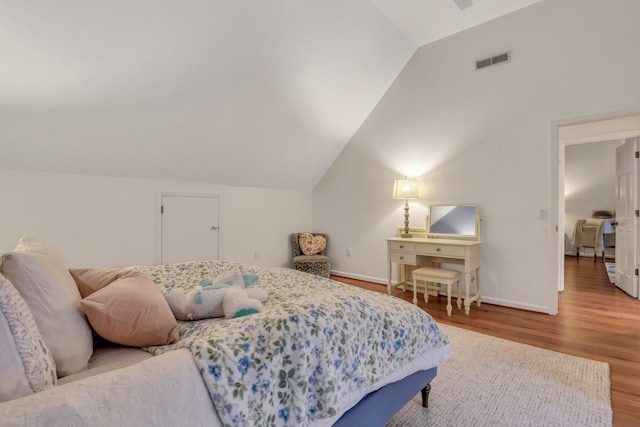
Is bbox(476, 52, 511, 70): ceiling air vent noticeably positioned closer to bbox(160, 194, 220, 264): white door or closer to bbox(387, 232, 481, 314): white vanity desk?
bbox(387, 232, 481, 314): white vanity desk

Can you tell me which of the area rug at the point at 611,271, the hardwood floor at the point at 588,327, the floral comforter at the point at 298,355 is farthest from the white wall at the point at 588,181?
the floral comforter at the point at 298,355

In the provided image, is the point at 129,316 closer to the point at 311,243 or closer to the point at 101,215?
the point at 101,215

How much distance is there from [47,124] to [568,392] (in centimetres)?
414

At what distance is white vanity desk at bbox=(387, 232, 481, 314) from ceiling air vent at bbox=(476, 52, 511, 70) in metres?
1.96

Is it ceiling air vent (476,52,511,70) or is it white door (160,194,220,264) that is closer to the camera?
ceiling air vent (476,52,511,70)

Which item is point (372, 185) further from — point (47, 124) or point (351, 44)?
point (47, 124)

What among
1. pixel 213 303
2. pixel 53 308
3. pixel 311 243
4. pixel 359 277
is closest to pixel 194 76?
pixel 213 303

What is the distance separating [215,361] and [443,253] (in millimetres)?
3021

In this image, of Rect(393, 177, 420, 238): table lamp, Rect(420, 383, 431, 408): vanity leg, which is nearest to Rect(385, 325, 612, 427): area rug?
Rect(420, 383, 431, 408): vanity leg

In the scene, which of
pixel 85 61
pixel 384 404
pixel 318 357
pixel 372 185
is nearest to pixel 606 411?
pixel 384 404

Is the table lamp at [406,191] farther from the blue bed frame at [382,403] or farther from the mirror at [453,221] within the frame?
the blue bed frame at [382,403]

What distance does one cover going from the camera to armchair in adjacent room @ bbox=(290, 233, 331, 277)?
4.61 meters

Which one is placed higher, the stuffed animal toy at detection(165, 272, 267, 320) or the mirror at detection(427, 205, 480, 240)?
the mirror at detection(427, 205, 480, 240)

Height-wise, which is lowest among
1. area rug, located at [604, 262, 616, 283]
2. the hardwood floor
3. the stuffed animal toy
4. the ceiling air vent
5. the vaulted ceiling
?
the hardwood floor
